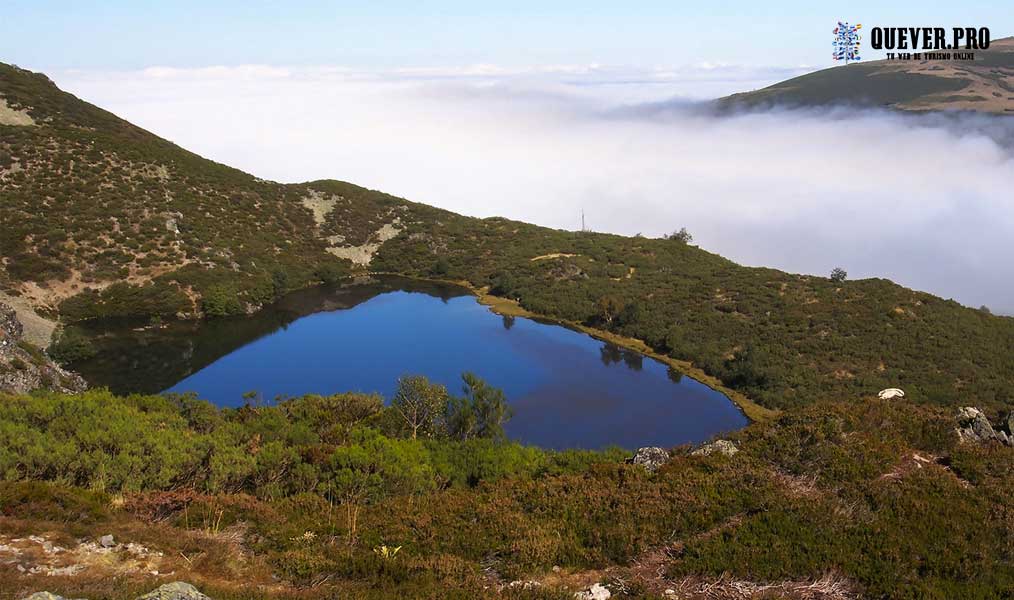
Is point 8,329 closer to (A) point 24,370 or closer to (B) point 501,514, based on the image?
(A) point 24,370

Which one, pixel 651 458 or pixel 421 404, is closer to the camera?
pixel 651 458

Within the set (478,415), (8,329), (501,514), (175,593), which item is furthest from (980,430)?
(8,329)

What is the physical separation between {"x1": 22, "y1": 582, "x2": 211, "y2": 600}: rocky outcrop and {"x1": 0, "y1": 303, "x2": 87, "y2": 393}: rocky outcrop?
1273 inches

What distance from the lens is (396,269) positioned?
316ft

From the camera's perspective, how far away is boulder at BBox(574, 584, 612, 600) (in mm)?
13609

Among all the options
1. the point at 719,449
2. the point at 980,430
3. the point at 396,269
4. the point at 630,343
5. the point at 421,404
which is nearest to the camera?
the point at 980,430

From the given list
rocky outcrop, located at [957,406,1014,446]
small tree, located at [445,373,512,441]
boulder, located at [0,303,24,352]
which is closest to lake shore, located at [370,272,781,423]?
rocky outcrop, located at [957,406,1014,446]

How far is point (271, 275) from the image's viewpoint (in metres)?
81.1

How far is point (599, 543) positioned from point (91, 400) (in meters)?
20.8

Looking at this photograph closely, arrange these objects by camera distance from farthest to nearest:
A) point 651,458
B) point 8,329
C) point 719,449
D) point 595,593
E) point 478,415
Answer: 1. point 8,329
2. point 478,415
3. point 651,458
4. point 719,449
5. point 595,593

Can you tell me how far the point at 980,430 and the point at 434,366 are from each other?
4193 centimetres

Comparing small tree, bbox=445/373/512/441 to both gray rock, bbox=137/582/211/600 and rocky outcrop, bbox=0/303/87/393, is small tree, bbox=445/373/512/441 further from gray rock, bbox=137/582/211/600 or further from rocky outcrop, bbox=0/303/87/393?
rocky outcrop, bbox=0/303/87/393

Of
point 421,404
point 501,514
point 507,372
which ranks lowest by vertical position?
point 507,372

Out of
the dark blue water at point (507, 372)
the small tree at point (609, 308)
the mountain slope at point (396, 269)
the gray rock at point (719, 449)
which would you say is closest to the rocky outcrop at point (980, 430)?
the gray rock at point (719, 449)
